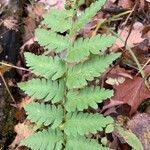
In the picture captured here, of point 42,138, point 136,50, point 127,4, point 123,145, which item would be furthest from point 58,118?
point 127,4

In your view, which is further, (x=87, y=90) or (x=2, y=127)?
(x=2, y=127)

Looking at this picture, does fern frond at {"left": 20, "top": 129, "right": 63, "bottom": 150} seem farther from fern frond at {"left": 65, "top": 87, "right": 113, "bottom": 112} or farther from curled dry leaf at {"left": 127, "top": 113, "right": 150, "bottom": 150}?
curled dry leaf at {"left": 127, "top": 113, "right": 150, "bottom": 150}

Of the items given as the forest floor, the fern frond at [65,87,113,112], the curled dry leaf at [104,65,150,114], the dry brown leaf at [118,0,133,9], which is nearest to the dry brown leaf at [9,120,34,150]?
the forest floor

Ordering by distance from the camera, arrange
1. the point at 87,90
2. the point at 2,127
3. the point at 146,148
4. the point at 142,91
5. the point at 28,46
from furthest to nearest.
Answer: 1. the point at 28,46
2. the point at 2,127
3. the point at 142,91
4. the point at 146,148
5. the point at 87,90

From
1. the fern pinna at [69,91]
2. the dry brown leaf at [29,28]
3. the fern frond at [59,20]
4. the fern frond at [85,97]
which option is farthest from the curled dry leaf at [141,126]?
the dry brown leaf at [29,28]

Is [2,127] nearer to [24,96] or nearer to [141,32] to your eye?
[24,96]

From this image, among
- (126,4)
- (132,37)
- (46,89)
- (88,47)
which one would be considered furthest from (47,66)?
(126,4)

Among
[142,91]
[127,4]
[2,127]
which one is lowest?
[2,127]
